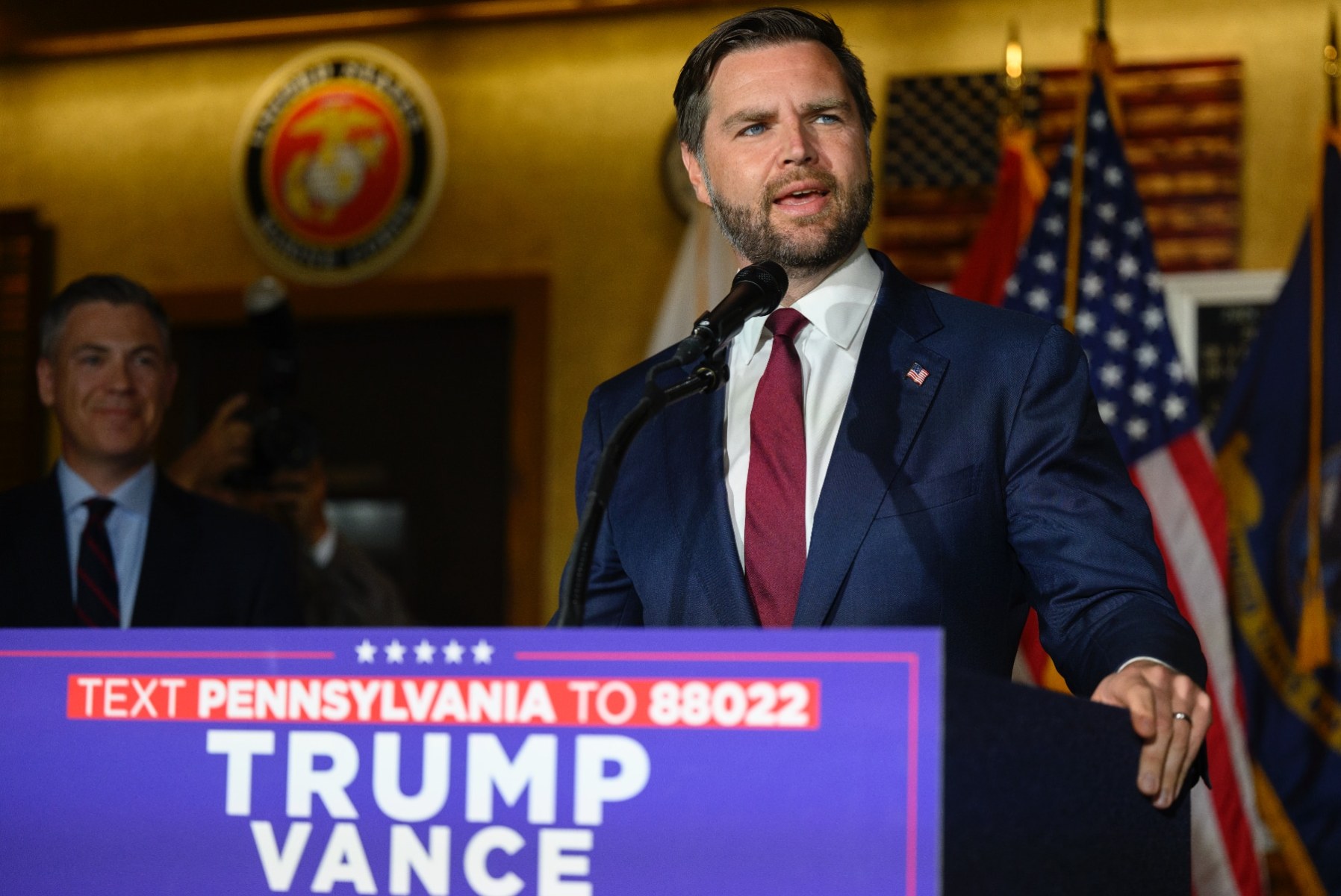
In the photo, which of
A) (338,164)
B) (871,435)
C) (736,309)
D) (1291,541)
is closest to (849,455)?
(871,435)

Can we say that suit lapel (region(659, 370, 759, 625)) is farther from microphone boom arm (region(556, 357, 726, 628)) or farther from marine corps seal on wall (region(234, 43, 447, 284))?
marine corps seal on wall (region(234, 43, 447, 284))

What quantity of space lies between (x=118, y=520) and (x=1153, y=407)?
7.19 feet

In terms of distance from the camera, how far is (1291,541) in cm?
359

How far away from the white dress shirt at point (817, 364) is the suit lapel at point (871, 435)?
0.09 ft

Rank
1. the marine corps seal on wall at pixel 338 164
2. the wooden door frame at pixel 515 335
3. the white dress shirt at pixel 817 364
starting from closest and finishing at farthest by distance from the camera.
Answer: the white dress shirt at pixel 817 364
the wooden door frame at pixel 515 335
the marine corps seal on wall at pixel 338 164

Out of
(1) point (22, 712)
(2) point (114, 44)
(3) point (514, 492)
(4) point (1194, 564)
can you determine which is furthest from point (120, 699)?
(2) point (114, 44)

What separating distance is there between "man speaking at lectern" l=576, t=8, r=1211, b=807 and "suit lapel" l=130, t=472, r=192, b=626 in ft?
3.49

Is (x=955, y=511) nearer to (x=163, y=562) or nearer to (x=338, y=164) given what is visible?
(x=163, y=562)

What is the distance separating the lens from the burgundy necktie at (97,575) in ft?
8.01

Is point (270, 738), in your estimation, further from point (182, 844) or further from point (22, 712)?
point (22, 712)

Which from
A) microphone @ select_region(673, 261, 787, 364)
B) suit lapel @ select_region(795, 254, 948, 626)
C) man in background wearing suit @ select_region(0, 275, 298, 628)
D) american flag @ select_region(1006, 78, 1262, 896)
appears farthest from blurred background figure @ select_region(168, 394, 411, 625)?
microphone @ select_region(673, 261, 787, 364)

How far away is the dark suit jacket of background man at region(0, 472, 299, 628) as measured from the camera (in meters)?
2.43

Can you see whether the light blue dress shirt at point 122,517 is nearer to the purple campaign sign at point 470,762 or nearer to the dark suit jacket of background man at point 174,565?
the dark suit jacket of background man at point 174,565

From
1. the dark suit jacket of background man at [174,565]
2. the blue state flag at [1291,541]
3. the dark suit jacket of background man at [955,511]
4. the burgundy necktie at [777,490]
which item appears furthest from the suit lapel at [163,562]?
the blue state flag at [1291,541]
